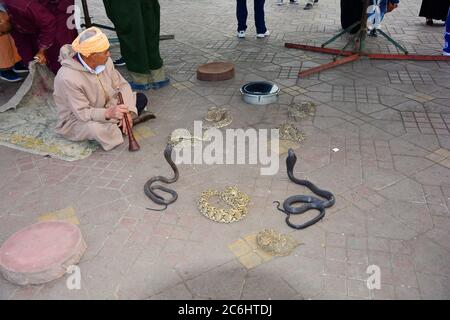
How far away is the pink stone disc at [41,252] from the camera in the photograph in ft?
8.15

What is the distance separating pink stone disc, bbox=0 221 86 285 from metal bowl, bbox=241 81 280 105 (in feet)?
9.46

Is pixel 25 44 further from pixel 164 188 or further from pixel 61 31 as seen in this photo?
pixel 164 188

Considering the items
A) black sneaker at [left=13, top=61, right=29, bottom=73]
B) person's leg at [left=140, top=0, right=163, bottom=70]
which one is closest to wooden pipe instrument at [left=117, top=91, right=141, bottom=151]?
person's leg at [left=140, top=0, right=163, bottom=70]

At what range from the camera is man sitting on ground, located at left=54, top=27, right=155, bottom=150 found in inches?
141

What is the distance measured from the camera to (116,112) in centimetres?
381

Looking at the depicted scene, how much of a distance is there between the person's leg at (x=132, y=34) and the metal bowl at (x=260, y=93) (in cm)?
151

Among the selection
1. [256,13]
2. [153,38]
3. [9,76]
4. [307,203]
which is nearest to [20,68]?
[9,76]

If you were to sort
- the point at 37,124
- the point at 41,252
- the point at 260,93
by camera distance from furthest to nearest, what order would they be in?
the point at 260,93, the point at 37,124, the point at 41,252

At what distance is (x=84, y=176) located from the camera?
3.67 m

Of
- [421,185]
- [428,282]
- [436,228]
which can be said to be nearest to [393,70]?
[421,185]

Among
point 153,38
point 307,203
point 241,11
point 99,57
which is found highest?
point 99,57

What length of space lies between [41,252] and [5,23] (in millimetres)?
4143

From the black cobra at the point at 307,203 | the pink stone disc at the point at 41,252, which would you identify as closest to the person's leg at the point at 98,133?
the pink stone disc at the point at 41,252

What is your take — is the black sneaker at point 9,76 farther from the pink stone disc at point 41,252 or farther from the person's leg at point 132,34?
the pink stone disc at point 41,252
